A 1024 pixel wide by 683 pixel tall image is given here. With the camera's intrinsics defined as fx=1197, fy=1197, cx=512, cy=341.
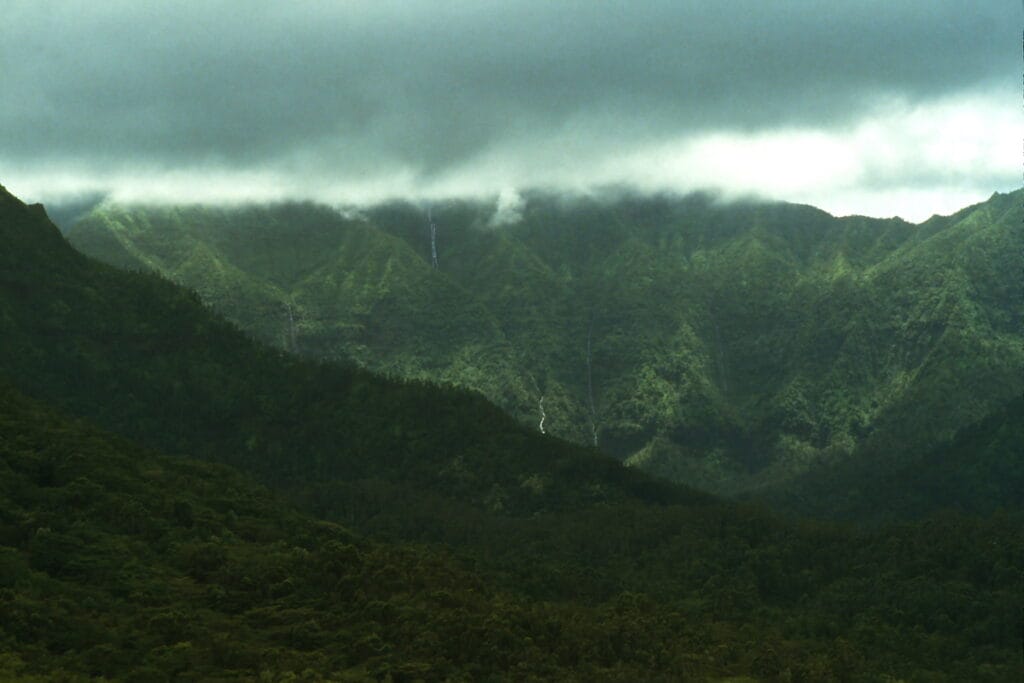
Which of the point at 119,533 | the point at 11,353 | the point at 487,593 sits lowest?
the point at 487,593

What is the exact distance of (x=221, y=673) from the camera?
7900 centimetres

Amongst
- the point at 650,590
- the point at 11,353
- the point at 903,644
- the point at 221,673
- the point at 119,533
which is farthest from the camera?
the point at 11,353

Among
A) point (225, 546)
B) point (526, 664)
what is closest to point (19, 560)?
point (225, 546)

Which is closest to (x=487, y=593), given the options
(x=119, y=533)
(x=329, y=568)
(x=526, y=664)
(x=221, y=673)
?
(x=329, y=568)

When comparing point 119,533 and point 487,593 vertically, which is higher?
point 119,533

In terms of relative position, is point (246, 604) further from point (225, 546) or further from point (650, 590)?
point (650, 590)

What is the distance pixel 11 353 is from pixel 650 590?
10792 centimetres

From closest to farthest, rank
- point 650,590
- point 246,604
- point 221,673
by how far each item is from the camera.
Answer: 1. point 221,673
2. point 246,604
3. point 650,590

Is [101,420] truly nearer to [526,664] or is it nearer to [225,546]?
[225,546]

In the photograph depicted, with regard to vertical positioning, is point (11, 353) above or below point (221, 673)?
above

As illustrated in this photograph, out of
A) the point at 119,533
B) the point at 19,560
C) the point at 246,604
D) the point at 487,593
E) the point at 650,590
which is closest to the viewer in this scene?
the point at 19,560

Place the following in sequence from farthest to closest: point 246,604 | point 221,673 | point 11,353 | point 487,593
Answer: point 11,353, point 487,593, point 246,604, point 221,673

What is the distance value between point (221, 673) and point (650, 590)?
86776mm

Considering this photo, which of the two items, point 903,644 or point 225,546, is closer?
point 225,546
